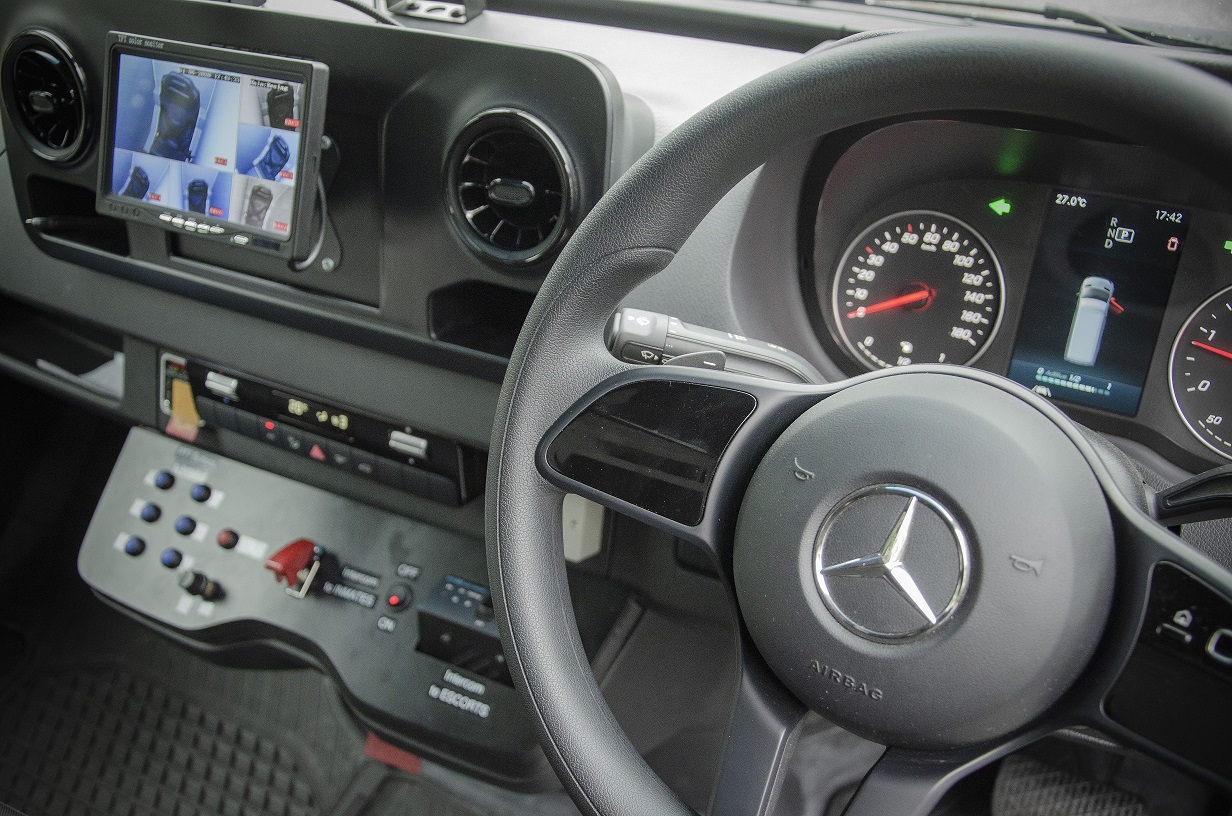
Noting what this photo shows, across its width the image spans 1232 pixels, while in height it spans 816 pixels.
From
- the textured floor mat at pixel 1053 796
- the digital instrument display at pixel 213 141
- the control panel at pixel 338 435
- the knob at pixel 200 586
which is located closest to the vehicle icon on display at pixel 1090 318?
the textured floor mat at pixel 1053 796

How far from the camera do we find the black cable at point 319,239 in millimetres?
1272

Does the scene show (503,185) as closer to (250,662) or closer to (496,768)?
(496,768)

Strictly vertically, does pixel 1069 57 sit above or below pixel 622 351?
above

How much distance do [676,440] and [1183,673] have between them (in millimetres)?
392

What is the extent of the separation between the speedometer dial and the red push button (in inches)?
32.5

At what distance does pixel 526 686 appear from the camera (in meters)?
0.80

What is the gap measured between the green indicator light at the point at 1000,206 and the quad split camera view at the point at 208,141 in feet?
2.62

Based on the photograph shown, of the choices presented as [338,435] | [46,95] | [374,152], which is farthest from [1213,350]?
[46,95]

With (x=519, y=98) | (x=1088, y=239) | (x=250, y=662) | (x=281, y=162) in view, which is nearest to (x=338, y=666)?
(x=250, y=662)

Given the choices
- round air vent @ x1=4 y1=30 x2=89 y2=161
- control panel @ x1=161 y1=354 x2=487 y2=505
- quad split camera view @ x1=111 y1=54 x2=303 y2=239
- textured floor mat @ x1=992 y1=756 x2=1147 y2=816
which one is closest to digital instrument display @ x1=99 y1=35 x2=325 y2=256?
quad split camera view @ x1=111 y1=54 x2=303 y2=239

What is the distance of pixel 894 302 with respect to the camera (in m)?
1.17

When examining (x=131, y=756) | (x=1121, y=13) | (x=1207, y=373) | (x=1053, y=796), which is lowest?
(x=131, y=756)

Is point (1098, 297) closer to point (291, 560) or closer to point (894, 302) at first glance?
point (894, 302)

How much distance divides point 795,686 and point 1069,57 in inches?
18.7
